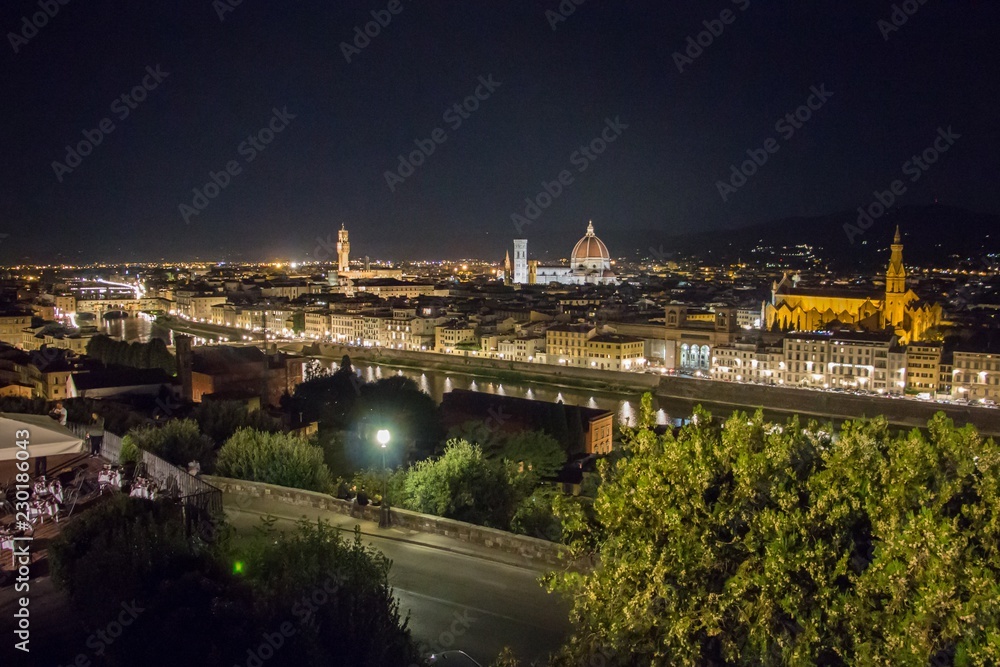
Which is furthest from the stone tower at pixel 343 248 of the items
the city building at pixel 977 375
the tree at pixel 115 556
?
the tree at pixel 115 556

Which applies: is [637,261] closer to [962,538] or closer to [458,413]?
[458,413]

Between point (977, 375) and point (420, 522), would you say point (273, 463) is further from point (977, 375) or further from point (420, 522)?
point (977, 375)

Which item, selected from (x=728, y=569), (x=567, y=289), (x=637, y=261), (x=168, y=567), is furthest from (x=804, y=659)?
(x=637, y=261)

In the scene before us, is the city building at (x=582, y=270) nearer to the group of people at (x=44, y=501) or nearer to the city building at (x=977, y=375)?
the city building at (x=977, y=375)

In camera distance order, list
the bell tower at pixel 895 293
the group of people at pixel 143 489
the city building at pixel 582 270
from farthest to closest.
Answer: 1. the city building at pixel 582 270
2. the bell tower at pixel 895 293
3. the group of people at pixel 143 489

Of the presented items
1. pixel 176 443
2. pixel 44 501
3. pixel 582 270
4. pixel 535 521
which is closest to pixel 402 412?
pixel 176 443
